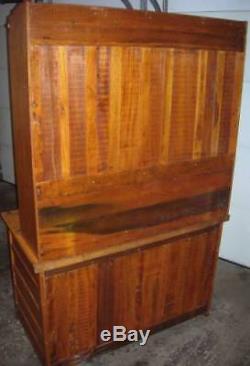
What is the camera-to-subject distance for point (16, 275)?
2.02 m

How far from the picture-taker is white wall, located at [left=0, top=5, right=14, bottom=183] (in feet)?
13.0

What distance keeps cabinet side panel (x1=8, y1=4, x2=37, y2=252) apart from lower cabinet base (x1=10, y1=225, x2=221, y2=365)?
0.26 metres

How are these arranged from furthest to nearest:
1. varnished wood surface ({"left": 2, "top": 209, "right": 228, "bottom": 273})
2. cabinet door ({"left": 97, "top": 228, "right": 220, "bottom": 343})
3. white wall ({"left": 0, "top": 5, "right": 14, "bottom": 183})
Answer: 1. white wall ({"left": 0, "top": 5, "right": 14, "bottom": 183})
2. cabinet door ({"left": 97, "top": 228, "right": 220, "bottom": 343})
3. varnished wood surface ({"left": 2, "top": 209, "right": 228, "bottom": 273})

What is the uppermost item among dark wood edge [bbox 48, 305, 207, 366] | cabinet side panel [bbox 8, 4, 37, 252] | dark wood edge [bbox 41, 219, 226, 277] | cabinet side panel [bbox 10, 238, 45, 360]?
cabinet side panel [bbox 8, 4, 37, 252]

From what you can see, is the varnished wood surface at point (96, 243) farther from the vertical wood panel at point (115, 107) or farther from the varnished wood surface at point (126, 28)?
the varnished wood surface at point (126, 28)

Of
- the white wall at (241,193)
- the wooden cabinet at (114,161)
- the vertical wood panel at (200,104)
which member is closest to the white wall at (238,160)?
the white wall at (241,193)

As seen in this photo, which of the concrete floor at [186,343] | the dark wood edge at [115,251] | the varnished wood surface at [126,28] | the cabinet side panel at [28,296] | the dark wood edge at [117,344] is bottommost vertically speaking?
the concrete floor at [186,343]

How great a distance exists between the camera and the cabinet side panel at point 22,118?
1.29 metres

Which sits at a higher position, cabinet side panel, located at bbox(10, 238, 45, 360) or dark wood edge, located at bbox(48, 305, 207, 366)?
cabinet side panel, located at bbox(10, 238, 45, 360)

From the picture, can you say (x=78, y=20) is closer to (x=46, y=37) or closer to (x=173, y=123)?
(x=46, y=37)

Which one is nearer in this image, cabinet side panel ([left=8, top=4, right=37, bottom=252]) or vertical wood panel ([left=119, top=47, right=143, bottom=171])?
cabinet side panel ([left=8, top=4, right=37, bottom=252])

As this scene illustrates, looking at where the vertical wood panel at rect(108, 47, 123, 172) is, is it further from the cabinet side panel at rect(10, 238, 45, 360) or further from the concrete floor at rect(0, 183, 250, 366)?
the concrete floor at rect(0, 183, 250, 366)

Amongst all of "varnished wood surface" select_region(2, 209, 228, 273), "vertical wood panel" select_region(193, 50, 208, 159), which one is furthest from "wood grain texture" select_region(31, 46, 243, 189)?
"varnished wood surface" select_region(2, 209, 228, 273)

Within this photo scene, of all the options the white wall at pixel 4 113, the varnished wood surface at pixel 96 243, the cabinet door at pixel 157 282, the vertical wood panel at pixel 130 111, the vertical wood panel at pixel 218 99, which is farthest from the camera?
the white wall at pixel 4 113
